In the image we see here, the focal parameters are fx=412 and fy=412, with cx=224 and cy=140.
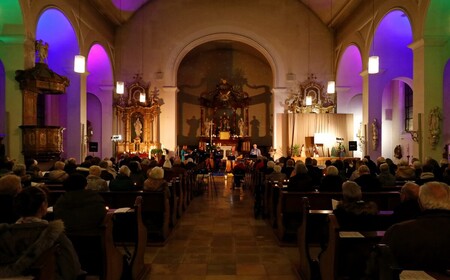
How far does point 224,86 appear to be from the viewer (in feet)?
66.1

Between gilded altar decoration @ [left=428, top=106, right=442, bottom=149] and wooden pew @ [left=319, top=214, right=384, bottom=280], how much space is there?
7.18 metres

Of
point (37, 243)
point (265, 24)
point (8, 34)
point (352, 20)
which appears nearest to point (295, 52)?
point (265, 24)

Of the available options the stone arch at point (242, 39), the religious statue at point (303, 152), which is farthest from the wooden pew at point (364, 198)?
the stone arch at point (242, 39)

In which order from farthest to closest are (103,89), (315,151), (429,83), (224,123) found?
(224,123) < (103,89) < (315,151) < (429,83)

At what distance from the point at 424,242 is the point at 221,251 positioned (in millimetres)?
3460

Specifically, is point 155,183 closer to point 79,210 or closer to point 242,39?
point 79,210

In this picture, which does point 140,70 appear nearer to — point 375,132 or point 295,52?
point 295,52

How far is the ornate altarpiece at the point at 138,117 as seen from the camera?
17.6 m

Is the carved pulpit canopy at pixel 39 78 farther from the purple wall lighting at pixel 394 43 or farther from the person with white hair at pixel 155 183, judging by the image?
the purple wall lighting at pixel 394 43

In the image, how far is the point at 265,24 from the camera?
17.8 meters

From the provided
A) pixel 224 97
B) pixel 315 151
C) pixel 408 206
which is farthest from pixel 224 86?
pixel 408 206

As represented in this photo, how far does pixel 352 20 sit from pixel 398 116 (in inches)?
175

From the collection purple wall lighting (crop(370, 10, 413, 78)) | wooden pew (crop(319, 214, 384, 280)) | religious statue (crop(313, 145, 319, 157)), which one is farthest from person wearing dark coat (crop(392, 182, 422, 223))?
religious statue (crop(313, 145, 319, 157))

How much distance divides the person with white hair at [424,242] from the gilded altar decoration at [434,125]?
25.3ft
